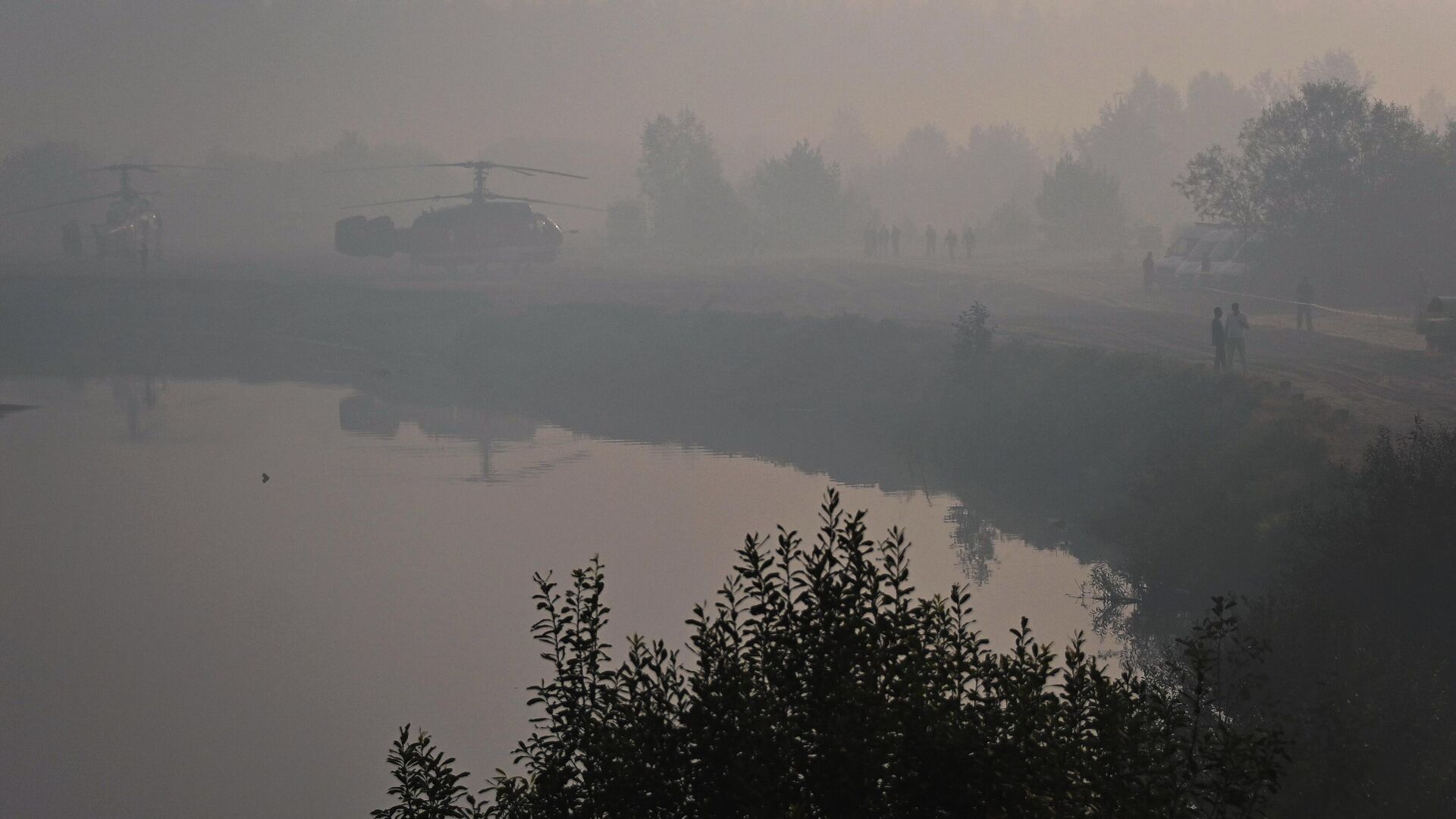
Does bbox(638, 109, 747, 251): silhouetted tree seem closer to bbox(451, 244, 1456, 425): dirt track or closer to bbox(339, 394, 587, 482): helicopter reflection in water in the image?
bbox(451, 244, 1456, 425): dirt track

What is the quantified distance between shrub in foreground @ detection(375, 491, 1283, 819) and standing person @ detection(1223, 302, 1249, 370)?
25680 mm

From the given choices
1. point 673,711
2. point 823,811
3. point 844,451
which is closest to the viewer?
point 823,811

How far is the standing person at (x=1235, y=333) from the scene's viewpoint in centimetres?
3412

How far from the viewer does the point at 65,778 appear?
19.2 metres

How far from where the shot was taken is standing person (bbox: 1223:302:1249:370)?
34125 mm

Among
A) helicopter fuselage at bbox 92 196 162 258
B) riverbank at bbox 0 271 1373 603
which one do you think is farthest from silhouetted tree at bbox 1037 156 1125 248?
helicopter fuselage at bbox 92 196 162 258

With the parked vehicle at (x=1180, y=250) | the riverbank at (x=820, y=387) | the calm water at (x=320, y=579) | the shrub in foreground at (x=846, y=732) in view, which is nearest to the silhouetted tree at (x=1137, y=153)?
the parked vehicle at (x=1180, y=250)

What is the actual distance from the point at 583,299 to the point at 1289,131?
1339 inches

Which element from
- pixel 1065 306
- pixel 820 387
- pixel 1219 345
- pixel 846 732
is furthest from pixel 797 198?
pixel 846 732

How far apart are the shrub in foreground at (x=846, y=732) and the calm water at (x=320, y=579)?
9.57 metres

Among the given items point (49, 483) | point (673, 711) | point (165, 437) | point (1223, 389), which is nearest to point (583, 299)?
point (165, 437)

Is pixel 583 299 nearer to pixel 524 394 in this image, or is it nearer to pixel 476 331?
pixel 476 331

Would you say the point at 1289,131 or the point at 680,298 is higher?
the point at 1289,131

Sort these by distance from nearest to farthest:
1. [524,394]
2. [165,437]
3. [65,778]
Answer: [65,778], [165,437], [524,394]
